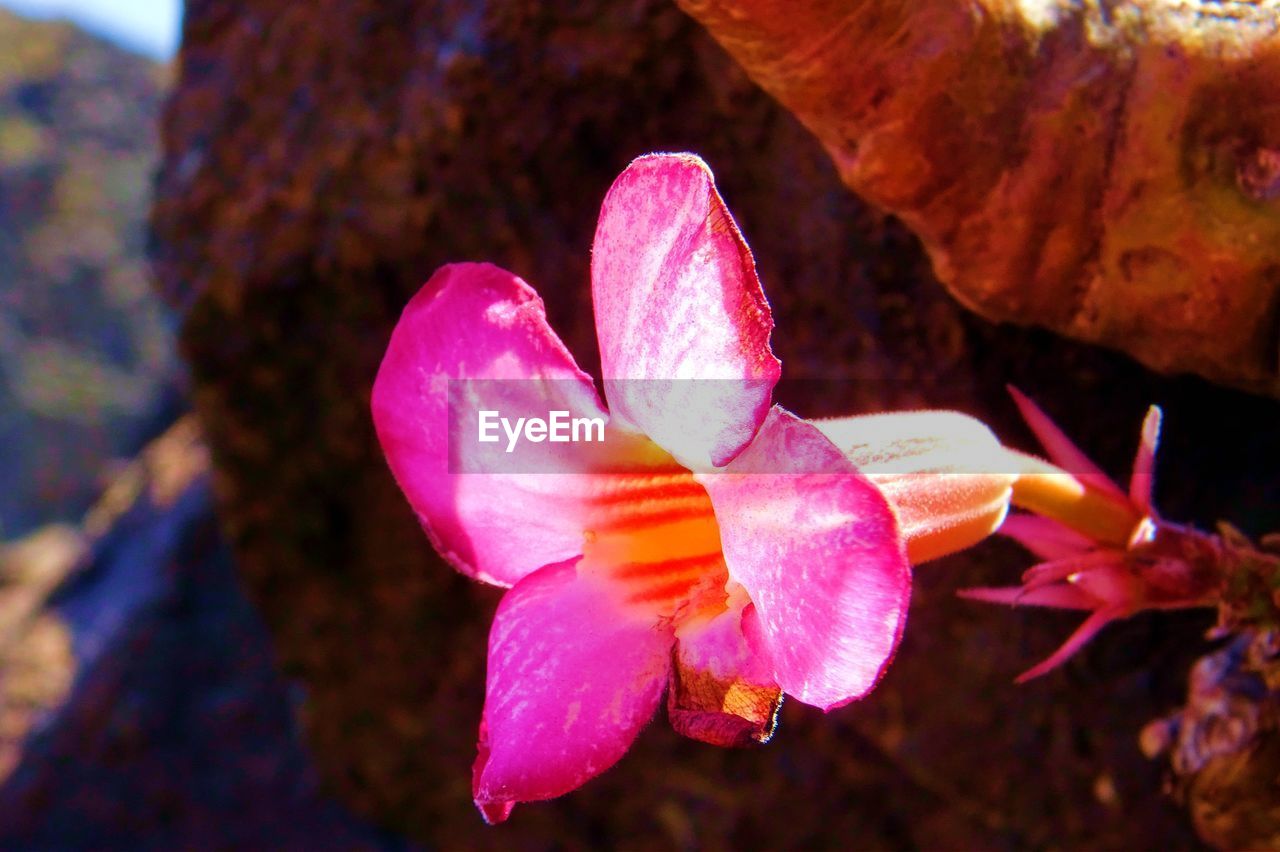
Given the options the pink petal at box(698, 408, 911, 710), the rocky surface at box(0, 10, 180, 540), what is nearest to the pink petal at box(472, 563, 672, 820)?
the pink petal at box(698, 408, 911, 710)

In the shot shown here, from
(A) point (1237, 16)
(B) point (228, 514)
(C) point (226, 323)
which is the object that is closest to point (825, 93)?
(A) point (1237, 16)

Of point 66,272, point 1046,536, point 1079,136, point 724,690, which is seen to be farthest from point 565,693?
point 66,272

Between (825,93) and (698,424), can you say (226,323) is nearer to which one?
(825,93)

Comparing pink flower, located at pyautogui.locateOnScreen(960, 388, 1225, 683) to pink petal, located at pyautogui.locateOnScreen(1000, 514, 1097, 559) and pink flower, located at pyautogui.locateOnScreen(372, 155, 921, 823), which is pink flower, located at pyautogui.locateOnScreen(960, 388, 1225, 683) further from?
pink flower, located at pyautogui.locateOnScreen(372, 155, 921, 823)

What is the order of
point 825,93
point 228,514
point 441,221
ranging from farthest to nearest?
point 228,514
point 441,221
point 825,93

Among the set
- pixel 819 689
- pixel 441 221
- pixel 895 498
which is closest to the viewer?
pixel 819 689

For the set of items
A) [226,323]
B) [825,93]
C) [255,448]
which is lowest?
[255,448]
